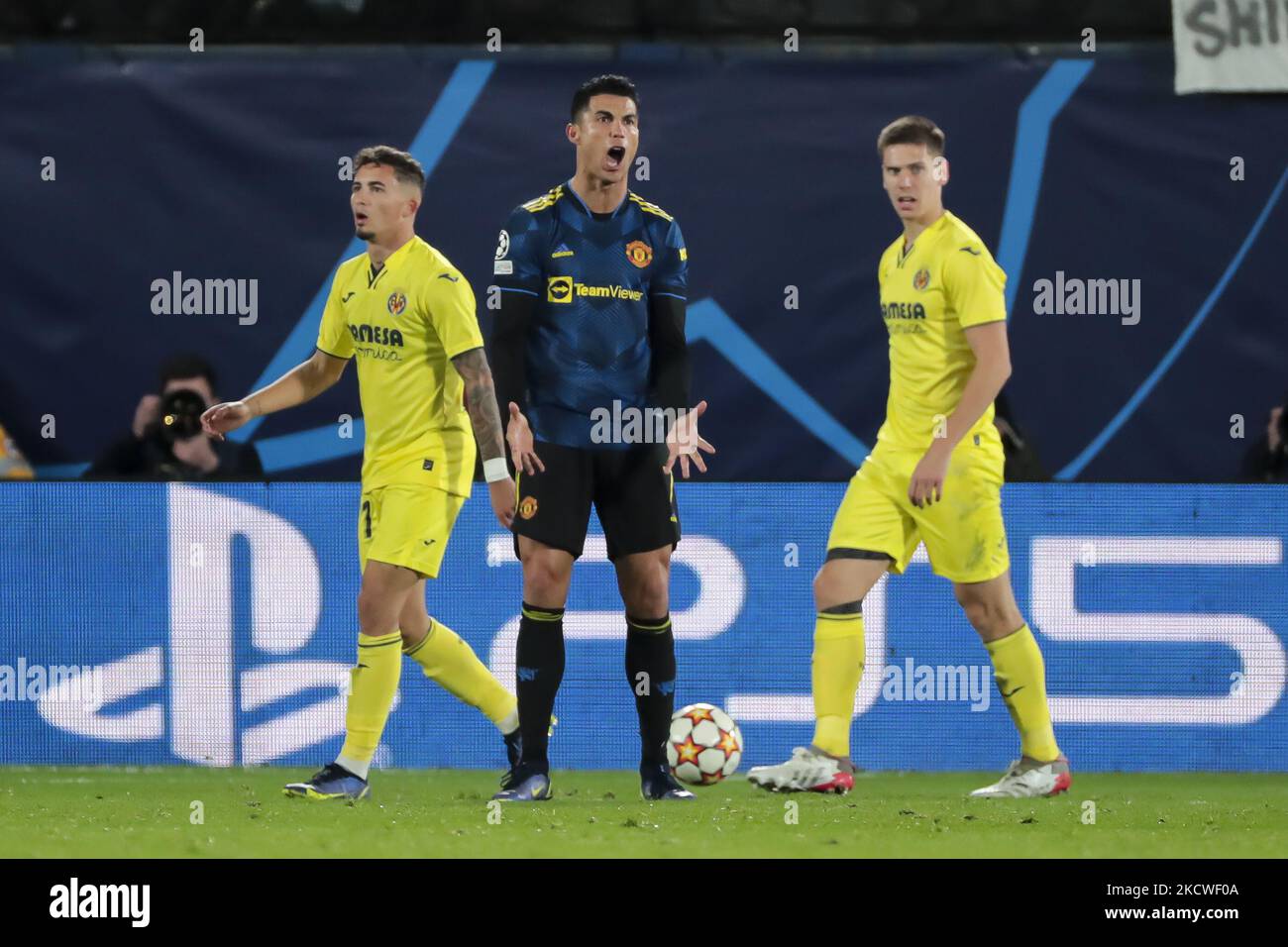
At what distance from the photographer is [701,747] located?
6730mm

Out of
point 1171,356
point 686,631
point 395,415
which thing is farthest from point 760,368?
point 395,415

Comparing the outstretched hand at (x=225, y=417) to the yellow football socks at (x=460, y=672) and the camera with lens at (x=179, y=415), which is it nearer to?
the yellow football socks at (x=460, y=672)

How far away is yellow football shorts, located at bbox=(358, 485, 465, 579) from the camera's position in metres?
6.65

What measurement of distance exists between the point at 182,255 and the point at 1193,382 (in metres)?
4.26

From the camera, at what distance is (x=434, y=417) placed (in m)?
6.74

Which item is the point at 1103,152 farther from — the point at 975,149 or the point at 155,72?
the point at 155,72

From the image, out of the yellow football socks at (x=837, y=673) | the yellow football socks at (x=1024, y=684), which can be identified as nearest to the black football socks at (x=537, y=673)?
the yellow football socks at (x=837, y=673)

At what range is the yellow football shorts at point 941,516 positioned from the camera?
6590mm

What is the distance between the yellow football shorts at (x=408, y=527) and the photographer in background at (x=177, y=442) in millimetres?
2227

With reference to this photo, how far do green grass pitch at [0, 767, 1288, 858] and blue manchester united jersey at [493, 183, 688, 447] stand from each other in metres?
1.18

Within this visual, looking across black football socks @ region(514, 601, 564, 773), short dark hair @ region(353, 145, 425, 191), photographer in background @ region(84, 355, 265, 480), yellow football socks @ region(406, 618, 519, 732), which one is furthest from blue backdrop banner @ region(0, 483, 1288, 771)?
short dark hair @ region(353, 145, 425, 191)

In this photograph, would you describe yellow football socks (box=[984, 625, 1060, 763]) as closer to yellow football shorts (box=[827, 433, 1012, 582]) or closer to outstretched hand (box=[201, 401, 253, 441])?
yellow football shorts (box=[827, 433, 1012, 582])

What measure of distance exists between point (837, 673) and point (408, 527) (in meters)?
1.37
